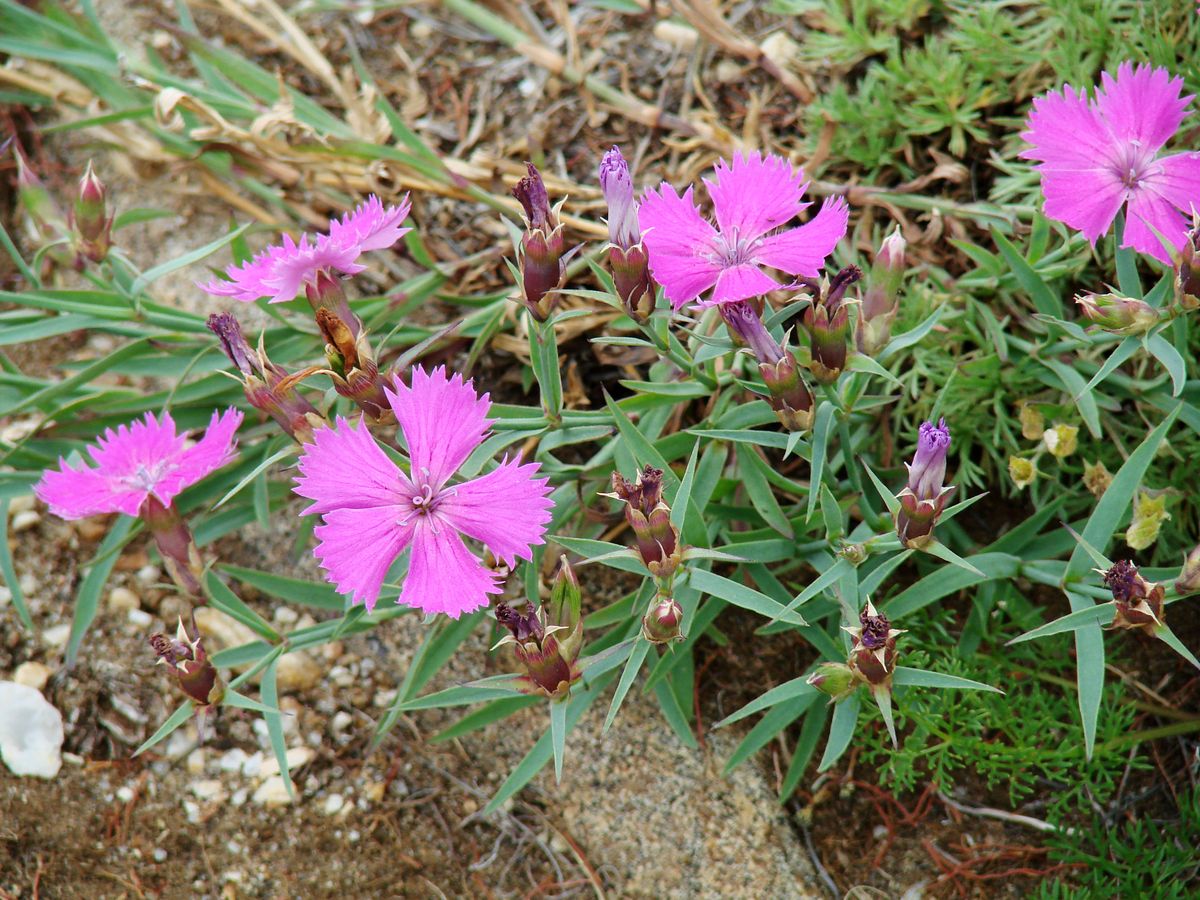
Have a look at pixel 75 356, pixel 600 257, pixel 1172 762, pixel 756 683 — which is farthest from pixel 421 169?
pixel 1172 762

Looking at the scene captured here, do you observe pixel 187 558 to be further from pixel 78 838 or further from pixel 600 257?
pixel 600 257

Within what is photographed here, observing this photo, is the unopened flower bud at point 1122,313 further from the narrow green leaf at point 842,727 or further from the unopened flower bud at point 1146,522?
the narrow green leaf at point 842,727

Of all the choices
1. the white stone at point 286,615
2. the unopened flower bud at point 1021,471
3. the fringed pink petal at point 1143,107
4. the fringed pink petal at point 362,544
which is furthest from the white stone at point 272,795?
the fringed pink petal at point 1143,107

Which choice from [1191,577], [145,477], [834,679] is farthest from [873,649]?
[145,477]

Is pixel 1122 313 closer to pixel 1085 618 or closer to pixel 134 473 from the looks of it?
pixel 1085 618

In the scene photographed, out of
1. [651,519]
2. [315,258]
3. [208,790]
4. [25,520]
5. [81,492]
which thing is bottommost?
[208,790]

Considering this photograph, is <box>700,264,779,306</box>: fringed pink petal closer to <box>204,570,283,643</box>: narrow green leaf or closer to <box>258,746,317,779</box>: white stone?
<box>204,570,283,643</box>: narrow green leaf
